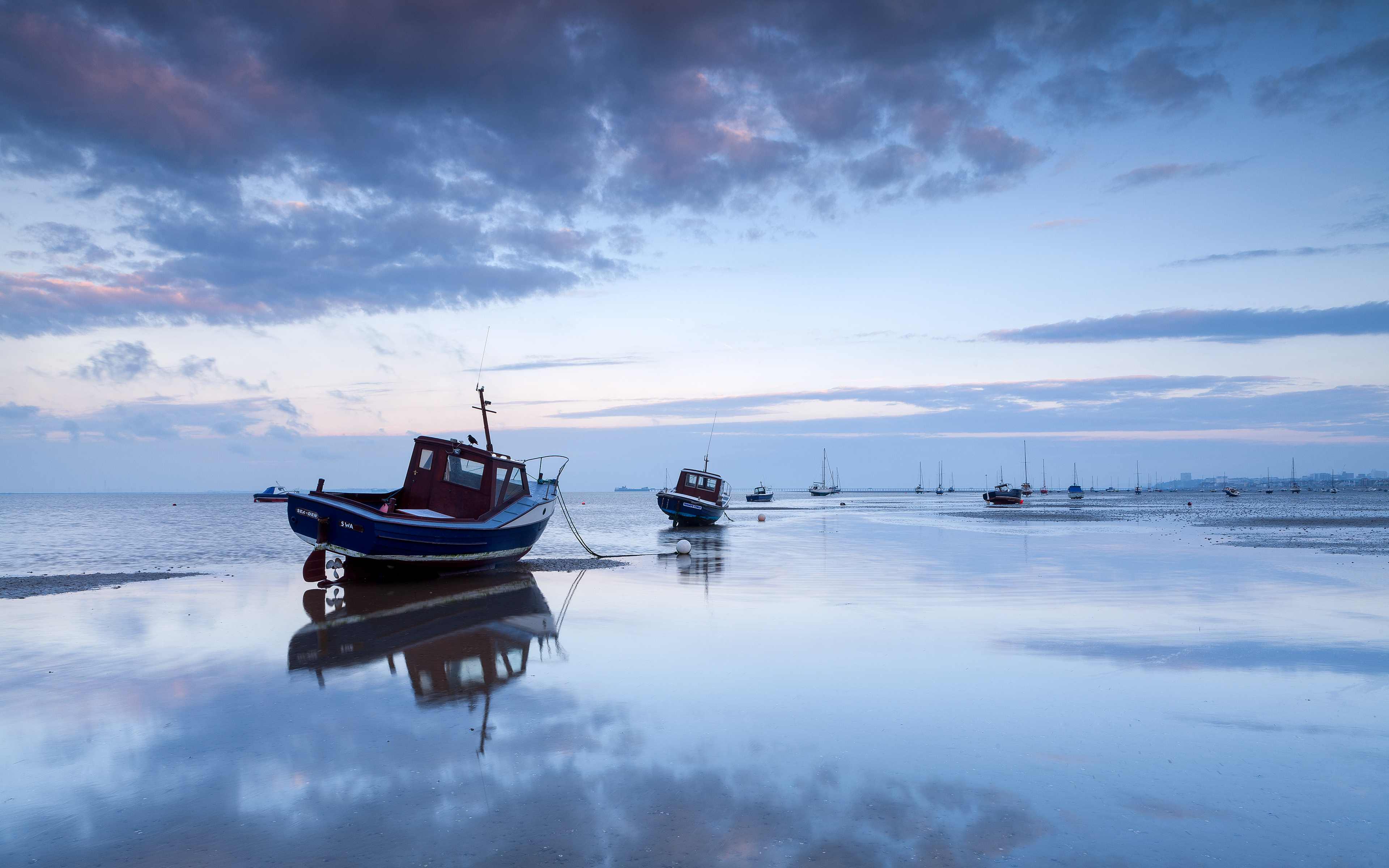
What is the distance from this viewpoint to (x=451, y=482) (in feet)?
69.2

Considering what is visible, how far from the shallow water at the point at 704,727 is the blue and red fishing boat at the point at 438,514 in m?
1.52

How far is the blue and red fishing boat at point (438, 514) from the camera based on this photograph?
1778 cm

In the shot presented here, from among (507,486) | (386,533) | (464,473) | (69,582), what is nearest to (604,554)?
(507,486)

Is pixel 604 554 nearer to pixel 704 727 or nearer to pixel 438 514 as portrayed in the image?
pixel 438 514

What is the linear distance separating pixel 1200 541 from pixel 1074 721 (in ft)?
98.4

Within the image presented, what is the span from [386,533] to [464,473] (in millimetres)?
3757

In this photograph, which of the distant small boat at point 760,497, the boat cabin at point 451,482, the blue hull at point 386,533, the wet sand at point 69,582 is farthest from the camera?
the distant small boat at point 760,497

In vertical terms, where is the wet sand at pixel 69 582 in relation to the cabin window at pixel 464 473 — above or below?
below

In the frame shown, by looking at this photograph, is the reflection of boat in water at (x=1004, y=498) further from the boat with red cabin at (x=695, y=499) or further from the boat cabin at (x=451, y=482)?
the boat cabin at (x=451, y=482)

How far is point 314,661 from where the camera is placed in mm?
10219

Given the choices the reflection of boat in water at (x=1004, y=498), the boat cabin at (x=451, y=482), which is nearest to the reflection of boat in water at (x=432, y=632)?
the boat cabin at (x=451, y=482)

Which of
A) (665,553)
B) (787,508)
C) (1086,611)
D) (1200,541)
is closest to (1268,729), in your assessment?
(1086,611)

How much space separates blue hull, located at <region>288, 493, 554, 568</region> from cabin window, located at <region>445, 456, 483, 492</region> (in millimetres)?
1482

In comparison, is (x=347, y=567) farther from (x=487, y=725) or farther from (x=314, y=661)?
(x=487, y=725)
